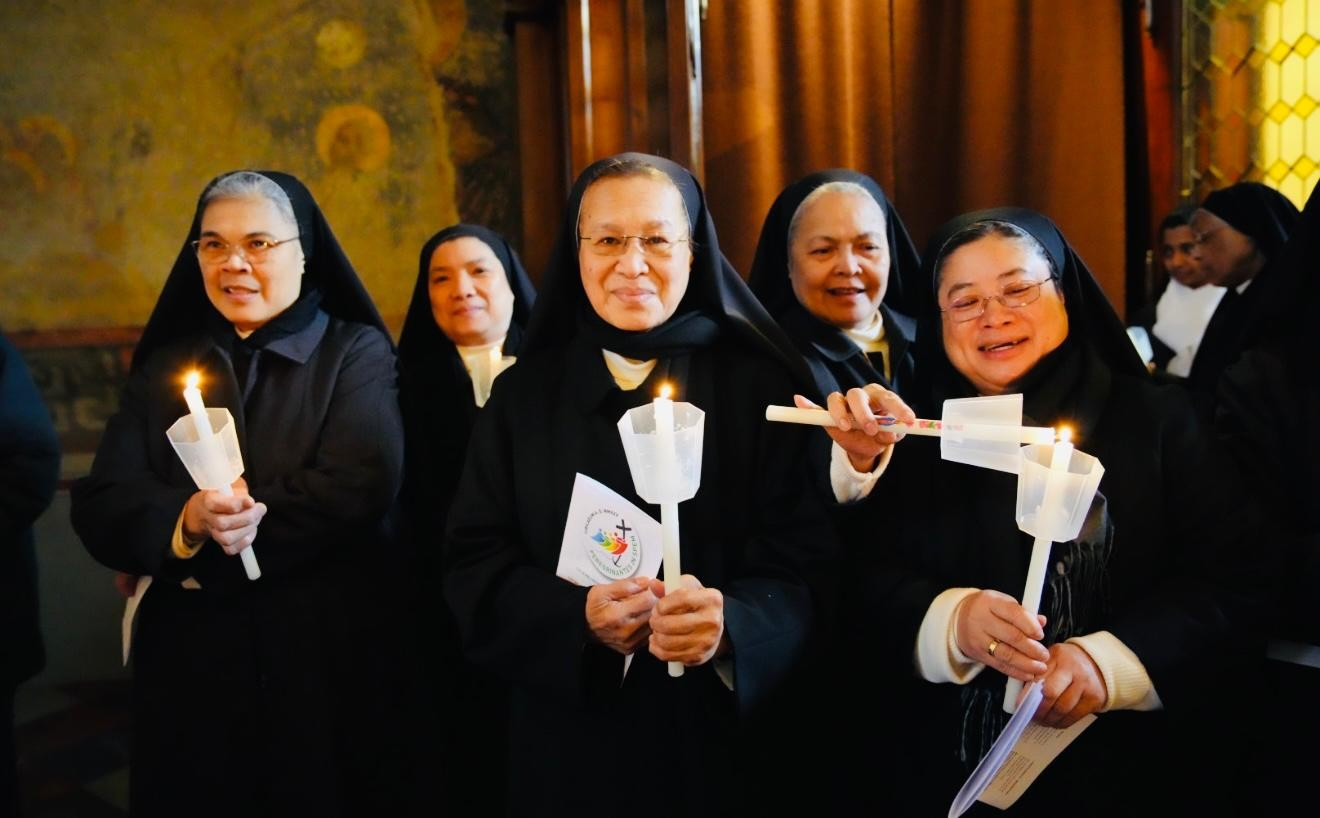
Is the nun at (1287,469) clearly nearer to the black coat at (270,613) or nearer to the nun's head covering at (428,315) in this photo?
the black coat at (270,613)

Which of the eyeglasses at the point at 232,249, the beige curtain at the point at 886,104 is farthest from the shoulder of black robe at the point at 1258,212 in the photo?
the eyeglasses at the point at 232,249

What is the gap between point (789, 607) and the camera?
1.91m

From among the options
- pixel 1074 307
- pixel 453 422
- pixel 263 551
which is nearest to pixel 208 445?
pixel 263 551

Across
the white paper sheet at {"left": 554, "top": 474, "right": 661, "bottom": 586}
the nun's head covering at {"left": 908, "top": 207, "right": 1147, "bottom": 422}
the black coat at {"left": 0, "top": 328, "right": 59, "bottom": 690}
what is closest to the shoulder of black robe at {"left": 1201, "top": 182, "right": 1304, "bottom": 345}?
the nun's head covering at {"left": 908, "top": 207, "right": 1147, "bottom": 422}

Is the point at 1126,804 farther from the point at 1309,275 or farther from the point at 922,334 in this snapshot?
the point at 1309,275

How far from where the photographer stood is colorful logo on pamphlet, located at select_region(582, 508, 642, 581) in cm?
187

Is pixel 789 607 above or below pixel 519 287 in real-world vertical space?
below

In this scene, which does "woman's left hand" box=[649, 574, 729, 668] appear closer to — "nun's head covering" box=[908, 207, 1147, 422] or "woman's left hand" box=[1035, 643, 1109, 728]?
"woman's left hand" box=[1035, 643, 1109, 728]

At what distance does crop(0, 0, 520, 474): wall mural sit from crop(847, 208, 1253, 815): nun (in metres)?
4.91

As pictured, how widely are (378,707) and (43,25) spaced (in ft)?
18.7

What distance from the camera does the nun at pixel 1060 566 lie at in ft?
5.71

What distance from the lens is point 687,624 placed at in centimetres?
165

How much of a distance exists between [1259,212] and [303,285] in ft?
11.3

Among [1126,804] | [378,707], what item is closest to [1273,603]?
[1126,804]
